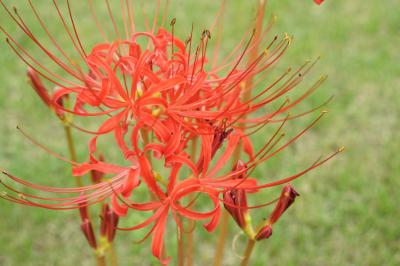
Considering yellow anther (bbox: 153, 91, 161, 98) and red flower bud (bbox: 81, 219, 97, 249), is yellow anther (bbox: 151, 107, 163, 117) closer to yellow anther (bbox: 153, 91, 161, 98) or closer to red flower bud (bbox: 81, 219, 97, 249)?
yellow anther (bbox: 153, 91, 161, 98)

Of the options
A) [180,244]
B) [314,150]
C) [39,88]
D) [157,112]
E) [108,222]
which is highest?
[314,150]

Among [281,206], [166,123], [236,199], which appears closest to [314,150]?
[281,206]

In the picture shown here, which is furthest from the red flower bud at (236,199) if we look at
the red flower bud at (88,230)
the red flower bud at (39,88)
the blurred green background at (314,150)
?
the blurred green background at (314,150)

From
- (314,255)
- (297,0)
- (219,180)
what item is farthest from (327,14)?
(219,180)

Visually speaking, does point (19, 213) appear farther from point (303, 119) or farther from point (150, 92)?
point (150, 92)

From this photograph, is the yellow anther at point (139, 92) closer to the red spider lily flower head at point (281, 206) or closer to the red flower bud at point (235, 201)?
A: the red flower bud at point (235, 201)

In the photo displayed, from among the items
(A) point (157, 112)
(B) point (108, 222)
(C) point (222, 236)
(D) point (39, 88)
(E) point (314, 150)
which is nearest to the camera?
(A) point (157, 112)

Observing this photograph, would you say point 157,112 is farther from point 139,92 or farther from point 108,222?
point 108,222
